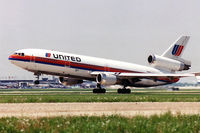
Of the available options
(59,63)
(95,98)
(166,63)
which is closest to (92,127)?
(95,98)

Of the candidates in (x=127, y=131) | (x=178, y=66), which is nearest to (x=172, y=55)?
(x=178, y=66)

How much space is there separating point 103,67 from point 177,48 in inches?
714

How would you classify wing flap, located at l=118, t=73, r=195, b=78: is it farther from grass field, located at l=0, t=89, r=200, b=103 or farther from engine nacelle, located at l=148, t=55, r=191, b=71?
grass field, located at l=0, t=89, r=200, b=103

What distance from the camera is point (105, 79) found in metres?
58.6

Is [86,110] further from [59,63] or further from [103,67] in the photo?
[103,67]

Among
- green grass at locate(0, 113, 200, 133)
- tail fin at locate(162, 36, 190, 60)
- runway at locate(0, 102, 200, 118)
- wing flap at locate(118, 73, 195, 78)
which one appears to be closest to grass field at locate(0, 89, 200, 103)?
runway at locate(0, 102, 200, 118)

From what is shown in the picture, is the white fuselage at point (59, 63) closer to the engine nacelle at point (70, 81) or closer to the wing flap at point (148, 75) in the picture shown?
the wing flap at point (148, 75)

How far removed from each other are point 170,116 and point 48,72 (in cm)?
3990

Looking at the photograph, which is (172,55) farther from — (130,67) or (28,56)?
(28,56)

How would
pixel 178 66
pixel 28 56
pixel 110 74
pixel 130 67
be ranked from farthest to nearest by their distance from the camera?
pixel 178 66, pixel 130 67, pixel 110 74, pixel 28 56

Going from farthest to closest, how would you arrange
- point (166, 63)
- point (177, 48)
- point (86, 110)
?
1. point (177, 48)
2. point (166, 63)
3. point (86, 110)

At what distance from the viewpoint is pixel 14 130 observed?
49.6ft

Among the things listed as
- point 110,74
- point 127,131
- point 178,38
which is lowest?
point 127,131

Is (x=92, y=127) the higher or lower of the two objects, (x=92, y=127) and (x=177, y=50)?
the lower
